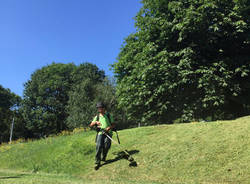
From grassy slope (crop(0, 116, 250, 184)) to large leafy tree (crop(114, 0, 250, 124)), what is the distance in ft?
9.94

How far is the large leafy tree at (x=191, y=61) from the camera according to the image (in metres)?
12.1

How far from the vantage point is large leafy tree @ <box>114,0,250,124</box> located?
39.7 ft

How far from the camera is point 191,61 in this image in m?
12.8

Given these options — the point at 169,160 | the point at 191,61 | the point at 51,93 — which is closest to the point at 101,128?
the point at 169,160

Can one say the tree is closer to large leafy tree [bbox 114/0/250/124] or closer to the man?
large leafy tree [bbox 114/0/250/124]

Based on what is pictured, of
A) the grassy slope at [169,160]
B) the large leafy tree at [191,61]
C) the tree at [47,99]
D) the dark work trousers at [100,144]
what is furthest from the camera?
the tree at [47,99]

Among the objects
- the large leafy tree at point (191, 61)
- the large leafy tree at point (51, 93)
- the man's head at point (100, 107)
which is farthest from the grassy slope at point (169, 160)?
the large leafy tree at point (51, 93)

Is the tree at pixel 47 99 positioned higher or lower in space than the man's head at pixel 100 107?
higher

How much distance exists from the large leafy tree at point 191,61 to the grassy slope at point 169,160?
3031 millimetres

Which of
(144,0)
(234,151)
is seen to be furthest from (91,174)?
(144,0)

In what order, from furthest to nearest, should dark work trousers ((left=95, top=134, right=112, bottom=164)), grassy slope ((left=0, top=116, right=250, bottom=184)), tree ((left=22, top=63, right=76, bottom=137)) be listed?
tree ((left=22, top=63, right=76, bottom=137))
dark work trousers ((left=95, top=134, right=112, bottom=164))
grassy slope ((left=0, top=116, right=250, bottom=184))

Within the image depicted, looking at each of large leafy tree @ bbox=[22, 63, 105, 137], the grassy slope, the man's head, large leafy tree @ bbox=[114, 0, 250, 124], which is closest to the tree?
large leafy tree @ bbox=[22, 63, 105, 137]

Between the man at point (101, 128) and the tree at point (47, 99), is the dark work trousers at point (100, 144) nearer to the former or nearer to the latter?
the man at point (101, 128)

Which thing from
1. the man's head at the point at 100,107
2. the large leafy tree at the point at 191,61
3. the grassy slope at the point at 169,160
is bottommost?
the grassy slope at the point at 169,160
